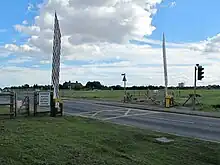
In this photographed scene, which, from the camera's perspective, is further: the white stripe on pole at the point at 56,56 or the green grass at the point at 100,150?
the white stripe on pole at the point at 56,56

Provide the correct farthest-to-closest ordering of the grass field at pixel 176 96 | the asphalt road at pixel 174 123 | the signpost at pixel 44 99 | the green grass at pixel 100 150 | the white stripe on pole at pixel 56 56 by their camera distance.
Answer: the grass field at pixel 176 96
the signpost at pixel 44 99
the white stripe on pole at pixel 56 56
the asphalt road at pixel 174 123
the green grass at pixel 100 150

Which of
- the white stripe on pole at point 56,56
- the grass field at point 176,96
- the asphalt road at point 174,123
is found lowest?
the asphalt road at point 174,123

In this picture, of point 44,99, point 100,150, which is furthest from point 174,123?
point 100,150

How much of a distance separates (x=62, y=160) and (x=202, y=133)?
9.43 m

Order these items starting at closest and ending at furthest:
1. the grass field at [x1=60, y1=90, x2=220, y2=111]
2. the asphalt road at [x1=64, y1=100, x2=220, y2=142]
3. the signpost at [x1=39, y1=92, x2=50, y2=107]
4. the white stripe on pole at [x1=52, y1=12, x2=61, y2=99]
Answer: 1. the asphalt road at [x1=64, y1=100, x2=220, y2=142]
2. the white stripe on pole at [x1=52, y1=12, x2=61, y2=99]
3. the signpost at [x1=39, y1=92, x2=50, y2=107]
4. the grass field at [x1=60, y1=90, x2=220, y2=111]

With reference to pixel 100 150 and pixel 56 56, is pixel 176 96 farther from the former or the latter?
pixel 100 150

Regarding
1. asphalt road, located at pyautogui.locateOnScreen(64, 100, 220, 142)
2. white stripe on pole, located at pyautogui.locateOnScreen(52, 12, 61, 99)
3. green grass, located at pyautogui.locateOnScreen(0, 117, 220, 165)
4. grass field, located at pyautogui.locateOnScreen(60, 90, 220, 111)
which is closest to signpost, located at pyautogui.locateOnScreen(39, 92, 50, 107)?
white stripe on pole, located at pyautogui.locateOnScreen(52, 12, 61, 99)

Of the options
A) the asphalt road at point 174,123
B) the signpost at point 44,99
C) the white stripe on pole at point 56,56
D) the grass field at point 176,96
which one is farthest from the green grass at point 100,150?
the grass field at point 176,96

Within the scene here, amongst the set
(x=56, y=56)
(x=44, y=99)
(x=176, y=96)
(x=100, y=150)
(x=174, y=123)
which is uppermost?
(x=56, y=56)

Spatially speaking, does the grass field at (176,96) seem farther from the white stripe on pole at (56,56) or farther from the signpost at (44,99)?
the white stripe on pole at (56,56)

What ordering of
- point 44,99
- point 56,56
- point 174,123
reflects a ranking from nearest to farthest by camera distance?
point 56,56 < point 174,123 < point 44,99

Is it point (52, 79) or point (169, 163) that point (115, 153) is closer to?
point (169, 163)

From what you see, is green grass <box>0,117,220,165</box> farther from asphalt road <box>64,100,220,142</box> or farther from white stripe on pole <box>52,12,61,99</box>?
white stripe on pole <box>52,12,61,99</box>

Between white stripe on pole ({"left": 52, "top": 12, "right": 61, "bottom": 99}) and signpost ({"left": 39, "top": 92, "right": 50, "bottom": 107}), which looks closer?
white stripe on pole ({"left": 52, "top": 12, "right": 61, "bottom": 99})
